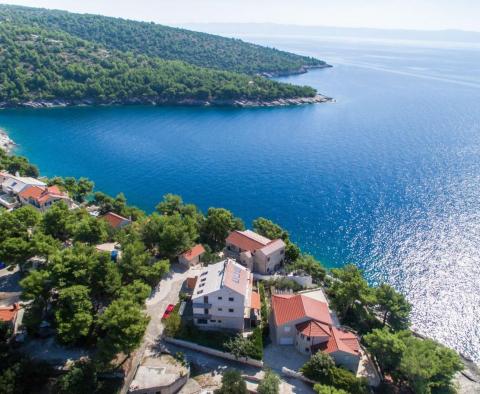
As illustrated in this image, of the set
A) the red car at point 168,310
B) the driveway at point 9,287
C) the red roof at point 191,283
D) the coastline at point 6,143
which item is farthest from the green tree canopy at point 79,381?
the coastline at point 6,143

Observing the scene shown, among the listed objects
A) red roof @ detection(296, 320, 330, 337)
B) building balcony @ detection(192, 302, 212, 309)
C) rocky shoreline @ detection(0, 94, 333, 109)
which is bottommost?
rocky shoreline @ detection(0, 94, 333, 109)

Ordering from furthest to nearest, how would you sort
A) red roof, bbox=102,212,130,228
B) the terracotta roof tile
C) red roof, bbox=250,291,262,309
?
1. red roof, bbox=102,212,130,228
2. red roof, bbox=250,291,262,309
3. the terracotta roof tile

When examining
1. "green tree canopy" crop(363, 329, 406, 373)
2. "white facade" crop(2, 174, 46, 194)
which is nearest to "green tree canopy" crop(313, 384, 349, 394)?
"green tree canopy" crop(363, 329, 406, 373)

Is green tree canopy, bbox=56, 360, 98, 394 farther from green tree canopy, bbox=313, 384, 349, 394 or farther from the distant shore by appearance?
the distant shore

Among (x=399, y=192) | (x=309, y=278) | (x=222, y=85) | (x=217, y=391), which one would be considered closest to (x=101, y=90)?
(x=222, y=85)

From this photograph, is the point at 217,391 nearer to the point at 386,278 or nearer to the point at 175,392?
the point at 175,392

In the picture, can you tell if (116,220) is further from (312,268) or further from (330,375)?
(330,375)

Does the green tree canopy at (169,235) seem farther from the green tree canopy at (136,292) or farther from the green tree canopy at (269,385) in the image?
the green tree canopy at (269,385)

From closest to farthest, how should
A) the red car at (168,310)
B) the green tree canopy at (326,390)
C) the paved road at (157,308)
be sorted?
the green tree canopy at (326,390) → the paved road at (157,308) → the red car at (168,310)
